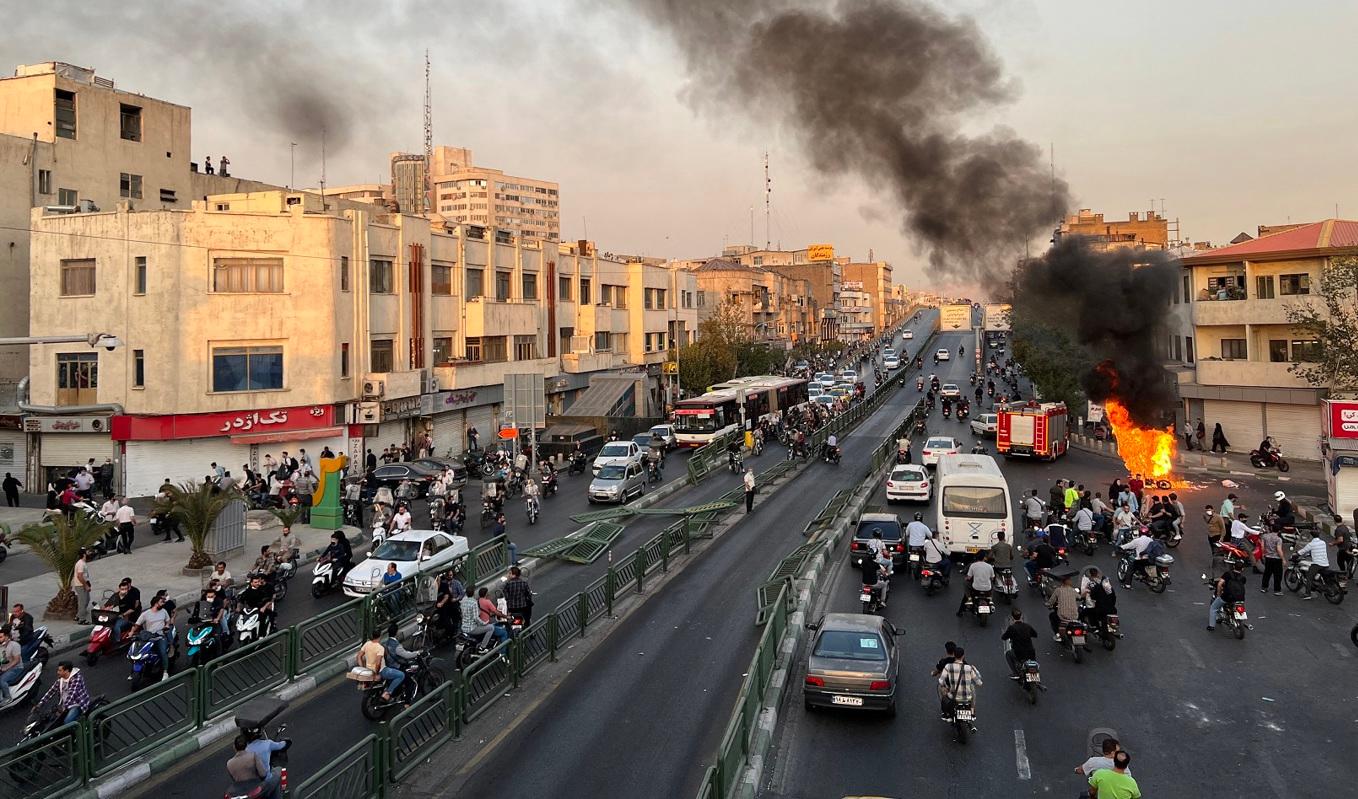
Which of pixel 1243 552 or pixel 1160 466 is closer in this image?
pixel 1243 552

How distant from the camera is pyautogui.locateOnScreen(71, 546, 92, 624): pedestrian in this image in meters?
18.4

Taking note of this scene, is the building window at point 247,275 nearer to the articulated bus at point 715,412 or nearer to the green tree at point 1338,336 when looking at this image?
the articulated bus at point 715,412

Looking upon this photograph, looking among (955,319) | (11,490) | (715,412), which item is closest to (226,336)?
(11,490)

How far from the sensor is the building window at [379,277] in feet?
130

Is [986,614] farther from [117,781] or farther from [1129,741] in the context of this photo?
[117,781]

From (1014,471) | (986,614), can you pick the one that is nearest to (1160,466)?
(1014,471)

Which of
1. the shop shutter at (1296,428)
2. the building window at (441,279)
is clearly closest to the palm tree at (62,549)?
the building window at (441,279)

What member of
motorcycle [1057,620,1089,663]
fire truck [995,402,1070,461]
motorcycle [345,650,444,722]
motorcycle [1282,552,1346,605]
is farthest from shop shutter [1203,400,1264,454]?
motorcycle [345,650,444,722]

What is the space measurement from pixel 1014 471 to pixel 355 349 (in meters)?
28.7

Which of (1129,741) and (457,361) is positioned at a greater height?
(457,361)

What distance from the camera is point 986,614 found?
58.9 ft

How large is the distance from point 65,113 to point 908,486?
4014 cm

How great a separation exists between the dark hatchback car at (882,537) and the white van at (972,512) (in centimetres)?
137

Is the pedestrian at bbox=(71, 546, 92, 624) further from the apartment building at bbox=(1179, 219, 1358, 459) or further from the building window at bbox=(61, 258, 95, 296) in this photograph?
the apartment building at bbox=(1179, 219, 1358, 459)
